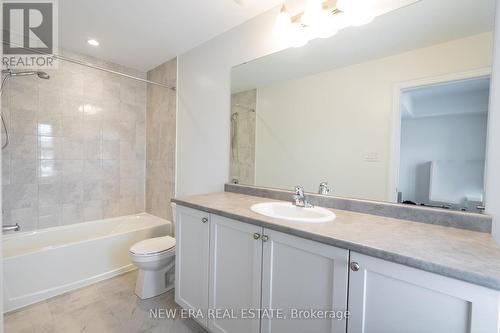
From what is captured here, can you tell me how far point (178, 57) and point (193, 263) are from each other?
220 cm

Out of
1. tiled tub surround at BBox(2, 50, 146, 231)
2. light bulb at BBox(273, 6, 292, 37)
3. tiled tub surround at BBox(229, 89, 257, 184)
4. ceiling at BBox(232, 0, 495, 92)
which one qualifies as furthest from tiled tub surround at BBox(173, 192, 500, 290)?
tiled tub surround at BBox(2, 50, 146, 231)

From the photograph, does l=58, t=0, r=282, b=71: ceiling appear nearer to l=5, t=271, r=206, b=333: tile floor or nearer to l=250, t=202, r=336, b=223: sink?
l=250, t=202, r=336, b=223: sink

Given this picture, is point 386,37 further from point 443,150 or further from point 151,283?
point 151,283

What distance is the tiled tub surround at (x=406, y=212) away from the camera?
103cm

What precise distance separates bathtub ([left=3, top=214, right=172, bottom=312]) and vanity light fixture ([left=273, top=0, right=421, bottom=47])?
7.71 ft

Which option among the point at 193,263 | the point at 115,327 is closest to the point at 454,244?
the point at 193,263

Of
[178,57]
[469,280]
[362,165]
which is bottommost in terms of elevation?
[469,280]

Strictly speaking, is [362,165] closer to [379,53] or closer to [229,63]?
[379,53]

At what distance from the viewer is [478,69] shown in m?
1.06

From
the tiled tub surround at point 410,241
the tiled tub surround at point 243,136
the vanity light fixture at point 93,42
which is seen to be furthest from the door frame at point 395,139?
the vanity light fixture at point 93,42

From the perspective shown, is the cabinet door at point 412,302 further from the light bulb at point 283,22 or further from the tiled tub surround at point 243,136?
the light bulb at point 283,22

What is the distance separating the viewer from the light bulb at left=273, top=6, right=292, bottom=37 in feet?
5.11

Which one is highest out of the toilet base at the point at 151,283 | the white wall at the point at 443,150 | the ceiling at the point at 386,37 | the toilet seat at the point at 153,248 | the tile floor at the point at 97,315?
the ceiling at the point at 386,37

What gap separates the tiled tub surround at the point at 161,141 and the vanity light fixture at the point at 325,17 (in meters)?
1.54
